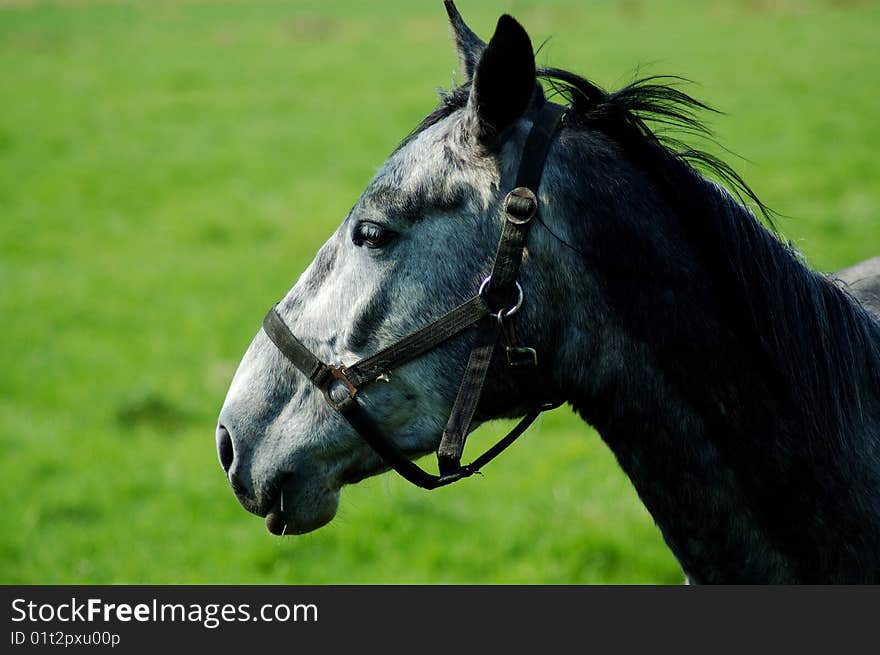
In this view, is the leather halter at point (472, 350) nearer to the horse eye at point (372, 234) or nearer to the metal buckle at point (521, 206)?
the metal buckle at point (521, 206)

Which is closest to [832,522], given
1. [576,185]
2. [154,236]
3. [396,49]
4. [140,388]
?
[576,185]

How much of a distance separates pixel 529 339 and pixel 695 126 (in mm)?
854

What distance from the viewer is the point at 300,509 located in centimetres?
258

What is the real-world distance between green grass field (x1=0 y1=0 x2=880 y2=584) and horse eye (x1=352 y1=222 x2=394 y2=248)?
0.92 metres

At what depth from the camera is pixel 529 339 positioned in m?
2.39

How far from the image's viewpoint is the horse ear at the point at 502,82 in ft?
7.32

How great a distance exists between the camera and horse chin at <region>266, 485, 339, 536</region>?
2580 mm

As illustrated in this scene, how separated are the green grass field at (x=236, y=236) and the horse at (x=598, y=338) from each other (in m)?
0.53

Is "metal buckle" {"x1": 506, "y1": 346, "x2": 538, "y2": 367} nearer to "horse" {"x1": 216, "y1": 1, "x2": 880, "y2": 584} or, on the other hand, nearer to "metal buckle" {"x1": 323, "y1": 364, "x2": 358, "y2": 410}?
"horse" {"x1": 216, "y1": 1, "x2": 880, "y2": 584}

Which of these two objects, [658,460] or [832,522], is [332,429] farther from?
[832,522]

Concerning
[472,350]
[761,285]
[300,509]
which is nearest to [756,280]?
[761,285]

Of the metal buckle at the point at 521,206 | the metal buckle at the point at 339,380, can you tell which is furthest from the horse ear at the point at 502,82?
the metal buckle at the point at 339,380

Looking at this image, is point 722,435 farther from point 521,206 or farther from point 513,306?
point 521,206

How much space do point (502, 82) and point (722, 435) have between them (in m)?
1.10
